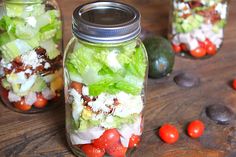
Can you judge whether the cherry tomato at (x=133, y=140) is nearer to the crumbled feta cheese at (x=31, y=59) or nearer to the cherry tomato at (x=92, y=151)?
the cherry tomato at (x=92, y=151)

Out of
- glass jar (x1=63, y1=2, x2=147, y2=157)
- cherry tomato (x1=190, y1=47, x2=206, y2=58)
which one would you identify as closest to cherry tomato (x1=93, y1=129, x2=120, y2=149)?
glass jar (x1=63, y1=2, x2=147, y2=157)

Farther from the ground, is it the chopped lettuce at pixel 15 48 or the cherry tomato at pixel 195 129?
the chopped lettuce at pixel 15 48

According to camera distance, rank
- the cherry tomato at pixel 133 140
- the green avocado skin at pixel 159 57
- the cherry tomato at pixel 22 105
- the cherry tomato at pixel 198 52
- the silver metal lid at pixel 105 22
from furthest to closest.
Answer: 1. the cherry tomato at pixel 198 52
2. the green avocado skin at pixel 159 57
3. the cherry tomato at pixel 22 105
4. the cherry tomato at pixel 133 140
5. the silver metal lid at pixel 105 22

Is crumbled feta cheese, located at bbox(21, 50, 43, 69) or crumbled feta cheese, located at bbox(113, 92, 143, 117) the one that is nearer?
crumbled feta cheese, located at bbox(113, 92, 143, 117)

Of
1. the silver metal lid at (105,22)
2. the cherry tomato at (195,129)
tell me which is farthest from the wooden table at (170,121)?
the silver metal lid at (105,22)

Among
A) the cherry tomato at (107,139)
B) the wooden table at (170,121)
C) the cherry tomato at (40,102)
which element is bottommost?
the wooden table at (170,121)

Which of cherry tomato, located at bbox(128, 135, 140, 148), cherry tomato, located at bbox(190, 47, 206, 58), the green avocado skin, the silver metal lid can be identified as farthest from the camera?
cherry tomato, located at bbox(190, 47, 206, 58)

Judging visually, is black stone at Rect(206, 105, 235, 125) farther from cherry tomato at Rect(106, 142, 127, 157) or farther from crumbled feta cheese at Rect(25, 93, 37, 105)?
crumbled feta cheese at Rect(25, 93, 37, 105)
